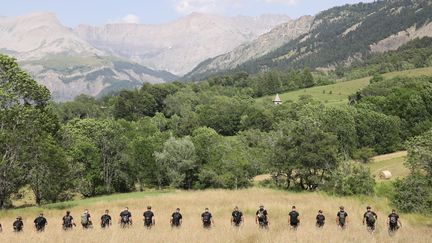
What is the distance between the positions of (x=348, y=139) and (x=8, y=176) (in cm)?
6540

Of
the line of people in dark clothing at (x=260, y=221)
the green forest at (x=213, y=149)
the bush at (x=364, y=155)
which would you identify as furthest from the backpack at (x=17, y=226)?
the bush at (x=364, y=155)

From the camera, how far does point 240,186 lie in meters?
67.2

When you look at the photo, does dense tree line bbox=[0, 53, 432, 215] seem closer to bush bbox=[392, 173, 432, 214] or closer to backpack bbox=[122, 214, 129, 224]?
bush bbox=[392, 173, 432, 214]

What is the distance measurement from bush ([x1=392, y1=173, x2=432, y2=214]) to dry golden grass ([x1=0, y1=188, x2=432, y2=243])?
1.98 meters

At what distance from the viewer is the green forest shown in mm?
42531

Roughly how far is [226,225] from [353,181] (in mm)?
25548

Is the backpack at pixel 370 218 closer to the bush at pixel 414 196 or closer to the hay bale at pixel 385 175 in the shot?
the bush at pixel 414 196

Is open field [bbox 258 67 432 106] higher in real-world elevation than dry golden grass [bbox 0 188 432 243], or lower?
higher

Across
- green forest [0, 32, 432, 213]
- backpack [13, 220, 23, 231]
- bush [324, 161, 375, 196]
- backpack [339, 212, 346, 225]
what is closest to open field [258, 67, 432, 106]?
green forest [0, 32, 432, 213]

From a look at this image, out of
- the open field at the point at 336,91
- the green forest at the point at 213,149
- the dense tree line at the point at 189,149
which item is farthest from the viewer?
the open field at the point at 336,91

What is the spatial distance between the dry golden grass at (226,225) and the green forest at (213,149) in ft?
18.3

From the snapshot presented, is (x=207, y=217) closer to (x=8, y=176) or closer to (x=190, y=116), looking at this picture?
(x=8, y=176)

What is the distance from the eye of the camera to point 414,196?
4106cm

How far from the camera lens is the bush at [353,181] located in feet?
164
